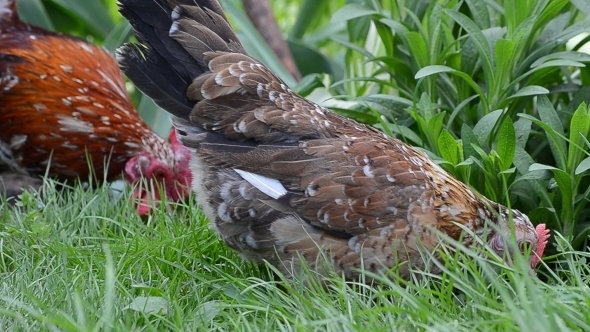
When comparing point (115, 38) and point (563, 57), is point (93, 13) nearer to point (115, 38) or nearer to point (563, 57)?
point (115, 38)

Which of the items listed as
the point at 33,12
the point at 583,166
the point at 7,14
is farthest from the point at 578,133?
the point at 33,12

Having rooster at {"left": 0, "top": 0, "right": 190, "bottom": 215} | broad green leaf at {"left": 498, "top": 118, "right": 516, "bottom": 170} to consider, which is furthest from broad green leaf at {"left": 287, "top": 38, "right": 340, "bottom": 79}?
broad green leaf at {"left": 498, "top": 118, "right": 516, "bottom": 170}

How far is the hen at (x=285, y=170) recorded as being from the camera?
270cm

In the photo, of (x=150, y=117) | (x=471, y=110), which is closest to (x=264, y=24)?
(x=150, y=117)

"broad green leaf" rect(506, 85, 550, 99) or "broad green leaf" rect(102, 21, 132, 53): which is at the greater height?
"broad green leaf" rect(506, 85, 550, 99)

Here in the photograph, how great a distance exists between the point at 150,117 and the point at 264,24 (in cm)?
100

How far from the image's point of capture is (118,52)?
9.77 feet

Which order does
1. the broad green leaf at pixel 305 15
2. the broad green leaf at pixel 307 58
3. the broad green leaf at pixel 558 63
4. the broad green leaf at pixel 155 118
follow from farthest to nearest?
the broad green leaf at pixel 305 15 → the broad green leaf at pixel 307 58 → the broad green leaf at pixel 155 118 → the broad green leaf at pixel 558 63

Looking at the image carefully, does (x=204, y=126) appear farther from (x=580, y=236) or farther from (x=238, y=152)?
(x=580, y=236)

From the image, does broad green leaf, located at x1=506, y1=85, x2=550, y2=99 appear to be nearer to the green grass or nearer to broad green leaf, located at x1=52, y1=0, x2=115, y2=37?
the green grass

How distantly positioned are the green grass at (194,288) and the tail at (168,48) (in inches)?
22.7

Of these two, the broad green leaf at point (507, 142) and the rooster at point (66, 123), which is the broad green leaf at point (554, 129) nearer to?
the broad green leaf at point (507, 142)

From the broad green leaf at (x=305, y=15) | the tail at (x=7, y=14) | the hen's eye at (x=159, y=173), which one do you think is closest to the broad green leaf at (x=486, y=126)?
the hen's eye at (x=159, y=173)

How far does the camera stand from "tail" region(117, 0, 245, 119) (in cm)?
292
